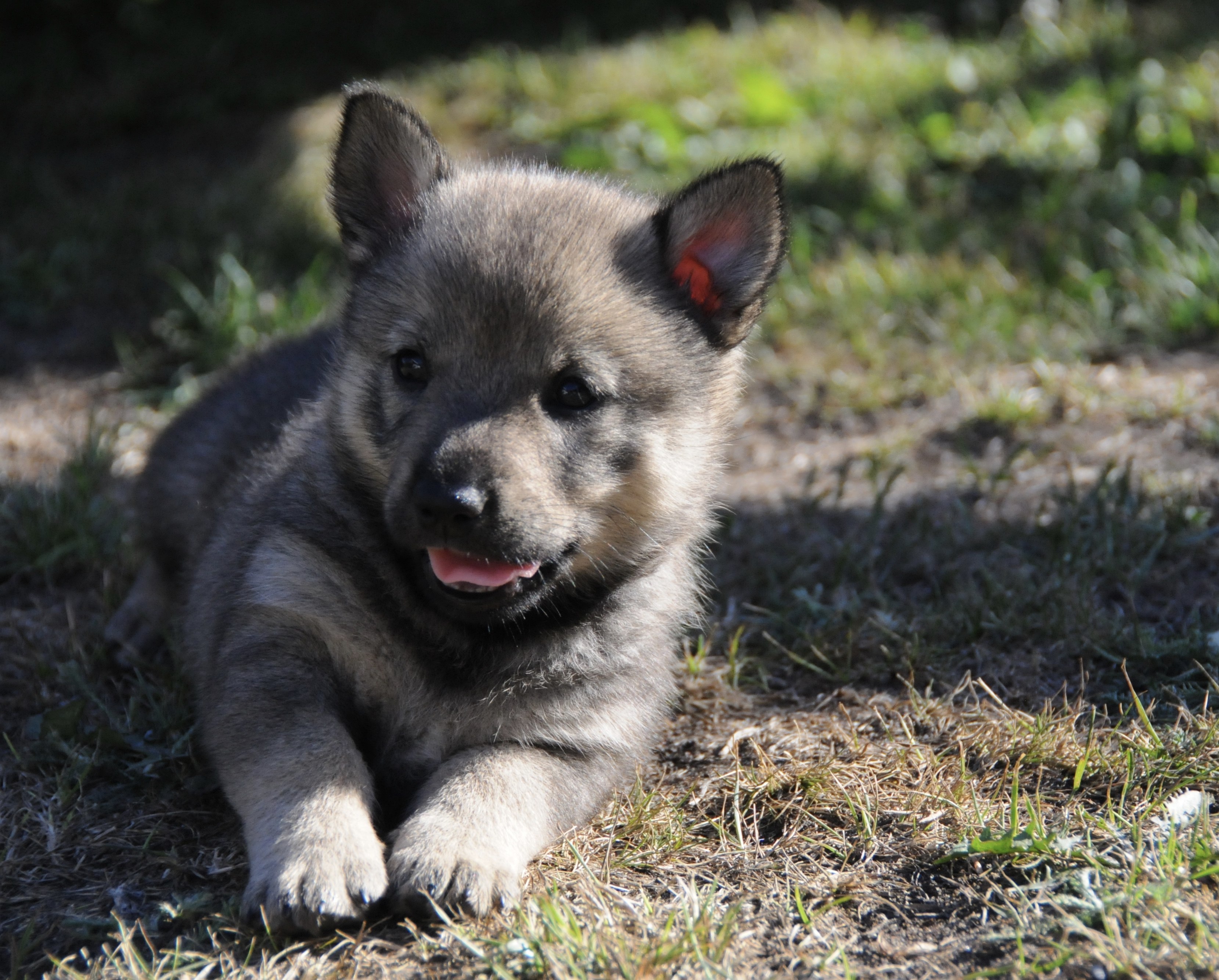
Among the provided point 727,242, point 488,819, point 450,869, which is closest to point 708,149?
point 727,242

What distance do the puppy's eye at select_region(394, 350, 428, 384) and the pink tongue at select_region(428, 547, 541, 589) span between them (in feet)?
1.44

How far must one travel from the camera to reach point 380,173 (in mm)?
3201

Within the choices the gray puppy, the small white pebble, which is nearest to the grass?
the small white pebble

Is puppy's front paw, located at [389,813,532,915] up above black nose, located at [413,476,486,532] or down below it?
below

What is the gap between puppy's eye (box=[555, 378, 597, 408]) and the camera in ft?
9.24

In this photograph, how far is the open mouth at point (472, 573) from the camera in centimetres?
270

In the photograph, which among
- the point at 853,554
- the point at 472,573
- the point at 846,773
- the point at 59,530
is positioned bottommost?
the point at 59,530

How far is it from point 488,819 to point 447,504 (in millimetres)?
705

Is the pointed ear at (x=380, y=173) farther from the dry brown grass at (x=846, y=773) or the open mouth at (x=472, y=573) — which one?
the dry brown grass at (x=846, y=773)

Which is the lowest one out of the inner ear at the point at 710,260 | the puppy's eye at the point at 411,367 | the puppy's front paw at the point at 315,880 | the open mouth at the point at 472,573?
the puppy's front paw at the point at 315,880

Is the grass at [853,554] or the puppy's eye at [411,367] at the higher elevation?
the puppy's eye at [411,367]

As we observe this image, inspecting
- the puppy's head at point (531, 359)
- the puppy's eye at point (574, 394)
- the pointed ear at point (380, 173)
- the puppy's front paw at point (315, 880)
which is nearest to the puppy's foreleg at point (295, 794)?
the puppy's front paw at point (315, 880)

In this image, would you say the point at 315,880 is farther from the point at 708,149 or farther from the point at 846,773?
the point at 708,149

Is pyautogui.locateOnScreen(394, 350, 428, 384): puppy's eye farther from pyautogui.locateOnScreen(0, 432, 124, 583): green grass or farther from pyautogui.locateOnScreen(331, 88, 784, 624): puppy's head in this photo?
pyautogui.locateOnScreen(0, 432, 124, 583): green grass
